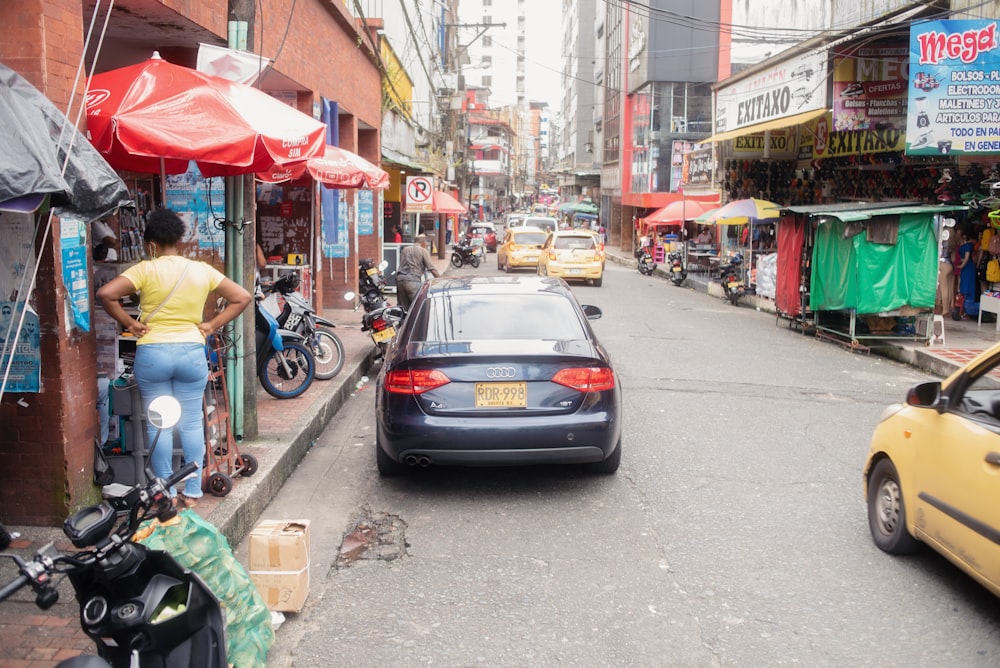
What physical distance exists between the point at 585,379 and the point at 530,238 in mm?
24422

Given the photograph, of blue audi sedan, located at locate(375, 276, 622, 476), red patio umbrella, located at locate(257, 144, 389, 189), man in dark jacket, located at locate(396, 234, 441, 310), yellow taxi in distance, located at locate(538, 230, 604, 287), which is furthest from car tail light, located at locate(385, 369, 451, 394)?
yellow taxi in distance, located at locate(538, 230, 604, 287)

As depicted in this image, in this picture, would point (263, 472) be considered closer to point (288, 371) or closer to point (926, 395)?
point (288, 371)

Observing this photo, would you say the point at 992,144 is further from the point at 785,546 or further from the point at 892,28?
the point at 785,546

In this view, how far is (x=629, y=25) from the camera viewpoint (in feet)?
191

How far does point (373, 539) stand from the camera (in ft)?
19.0

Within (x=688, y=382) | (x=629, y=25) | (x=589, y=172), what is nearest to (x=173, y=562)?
(x=688, y=382)

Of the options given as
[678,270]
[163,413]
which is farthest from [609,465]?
[678,270]

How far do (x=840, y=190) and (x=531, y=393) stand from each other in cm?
1869

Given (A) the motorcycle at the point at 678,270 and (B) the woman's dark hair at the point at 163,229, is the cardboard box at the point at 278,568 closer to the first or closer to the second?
(B) the woman's dark hair at the point at 163,229

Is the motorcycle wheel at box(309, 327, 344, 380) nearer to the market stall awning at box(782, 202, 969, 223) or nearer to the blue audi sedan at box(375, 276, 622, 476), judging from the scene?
the blue audi sedan at box(375, 276, 622, 476)

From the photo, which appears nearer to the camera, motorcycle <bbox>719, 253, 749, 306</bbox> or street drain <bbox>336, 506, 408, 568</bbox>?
street drain <bbox>336, 506, 408, 568</bbox>

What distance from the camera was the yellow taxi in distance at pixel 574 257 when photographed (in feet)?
85.1

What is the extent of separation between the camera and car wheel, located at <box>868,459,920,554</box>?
5332mm

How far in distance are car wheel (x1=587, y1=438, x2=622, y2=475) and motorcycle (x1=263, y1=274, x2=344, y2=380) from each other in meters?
3.83
